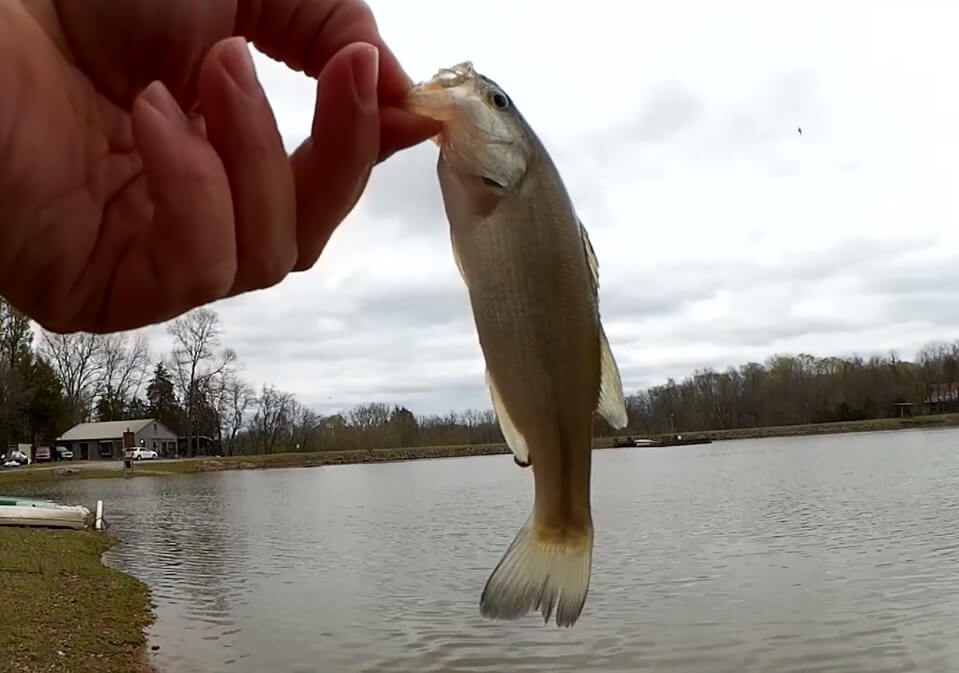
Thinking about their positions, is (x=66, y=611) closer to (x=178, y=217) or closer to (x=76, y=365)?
(x=178, y=217)

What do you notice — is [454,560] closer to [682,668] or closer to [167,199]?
[682,668]

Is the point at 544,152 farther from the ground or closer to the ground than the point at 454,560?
farther from the ground

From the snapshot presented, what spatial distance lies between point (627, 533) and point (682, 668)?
1279 centimetres

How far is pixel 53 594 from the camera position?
1677cm

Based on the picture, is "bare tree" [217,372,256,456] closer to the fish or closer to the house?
the house

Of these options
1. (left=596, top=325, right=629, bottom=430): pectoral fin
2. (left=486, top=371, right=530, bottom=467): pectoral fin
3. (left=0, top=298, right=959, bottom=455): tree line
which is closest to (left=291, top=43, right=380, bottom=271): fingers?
(left=486, top=371, right=530, bottom=467): pectoral fin

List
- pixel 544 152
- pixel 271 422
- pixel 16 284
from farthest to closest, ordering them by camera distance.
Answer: pixel 271 422 → pixel 544 152 → pixel 16 284

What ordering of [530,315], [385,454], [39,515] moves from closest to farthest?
[530,315], [39,515], [385,454]

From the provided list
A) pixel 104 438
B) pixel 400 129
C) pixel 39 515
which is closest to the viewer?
pixel 400 129

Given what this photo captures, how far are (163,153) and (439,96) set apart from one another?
584 millimetres

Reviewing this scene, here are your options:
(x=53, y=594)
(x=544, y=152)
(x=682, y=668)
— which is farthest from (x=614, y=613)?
(x=544, y=152)

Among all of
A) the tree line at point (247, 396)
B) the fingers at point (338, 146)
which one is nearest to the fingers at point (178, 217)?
the fingers at point (338, 146)

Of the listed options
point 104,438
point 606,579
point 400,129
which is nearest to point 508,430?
point 400,129

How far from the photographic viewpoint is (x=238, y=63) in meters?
1.28
